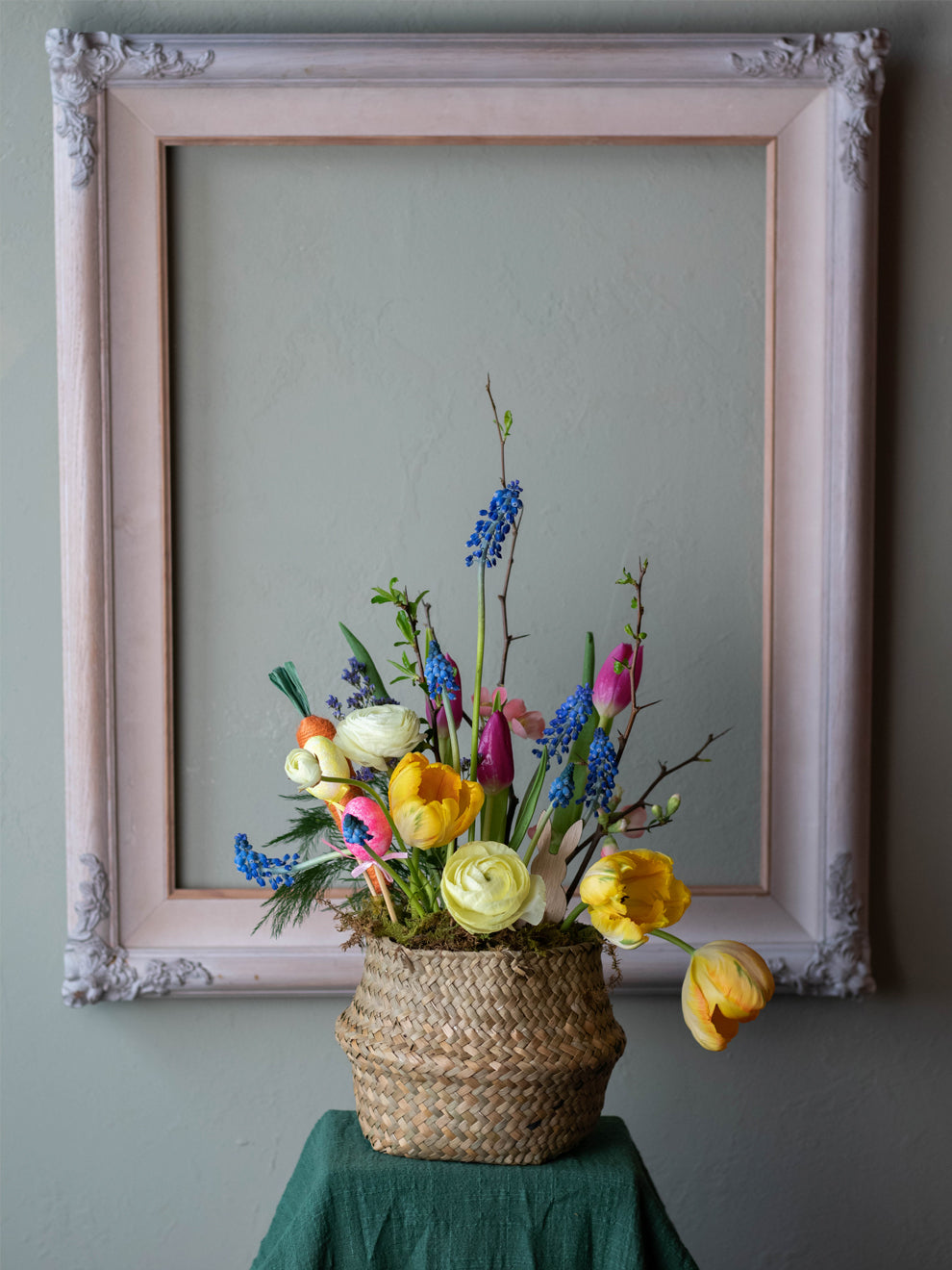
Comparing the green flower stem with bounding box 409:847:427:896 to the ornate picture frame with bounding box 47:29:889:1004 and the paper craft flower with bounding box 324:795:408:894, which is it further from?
the ornate picture frame with bounding box 47:29:889:1004

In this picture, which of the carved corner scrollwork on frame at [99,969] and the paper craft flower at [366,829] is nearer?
the paper craft flower at [366,829]

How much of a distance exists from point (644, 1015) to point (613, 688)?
1.68 ft

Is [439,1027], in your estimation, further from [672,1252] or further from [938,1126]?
[938,1126]

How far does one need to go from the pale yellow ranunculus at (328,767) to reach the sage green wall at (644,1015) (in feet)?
1.53

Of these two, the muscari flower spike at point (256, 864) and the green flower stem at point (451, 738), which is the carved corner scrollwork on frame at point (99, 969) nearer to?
the muscari flower spike at point (256, 864)

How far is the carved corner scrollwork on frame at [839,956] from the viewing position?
4.00 feet

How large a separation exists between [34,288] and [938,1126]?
1.47 meters

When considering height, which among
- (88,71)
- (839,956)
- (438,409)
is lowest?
(839,956)

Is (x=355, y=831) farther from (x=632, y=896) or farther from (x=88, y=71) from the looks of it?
(x=88, y=71)

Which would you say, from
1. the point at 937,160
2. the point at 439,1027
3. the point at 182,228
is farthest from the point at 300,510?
the point at 937,160

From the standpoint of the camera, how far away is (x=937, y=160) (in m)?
1.25

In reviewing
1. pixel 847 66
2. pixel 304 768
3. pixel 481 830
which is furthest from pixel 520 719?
pixel 847 66

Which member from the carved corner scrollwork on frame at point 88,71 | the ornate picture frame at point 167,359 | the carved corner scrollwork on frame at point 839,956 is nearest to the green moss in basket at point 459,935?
the ornate picture frame at point 167,359

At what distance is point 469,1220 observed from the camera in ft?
2.87
